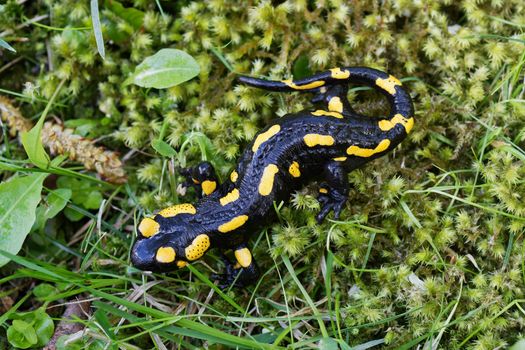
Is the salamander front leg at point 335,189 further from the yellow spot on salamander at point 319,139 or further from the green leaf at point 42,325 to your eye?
the green leaf at point 42,325

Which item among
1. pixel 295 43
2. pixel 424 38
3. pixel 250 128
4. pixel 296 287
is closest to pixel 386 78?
pixel 424 38

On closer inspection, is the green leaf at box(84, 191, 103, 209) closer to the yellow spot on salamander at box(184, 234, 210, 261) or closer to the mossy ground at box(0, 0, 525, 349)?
the mossy ground at box(0, 0, 525, 349)

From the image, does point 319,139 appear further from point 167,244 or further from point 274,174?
point 167,244

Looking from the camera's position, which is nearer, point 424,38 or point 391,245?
point 391,245

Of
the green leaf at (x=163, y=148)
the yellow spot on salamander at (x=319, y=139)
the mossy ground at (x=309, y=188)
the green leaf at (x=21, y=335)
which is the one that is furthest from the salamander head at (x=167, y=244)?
the yellow spot on salamander at (x=319, y=139)

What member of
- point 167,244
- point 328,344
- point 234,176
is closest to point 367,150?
point 234,176

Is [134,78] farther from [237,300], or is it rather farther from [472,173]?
[472,173]
